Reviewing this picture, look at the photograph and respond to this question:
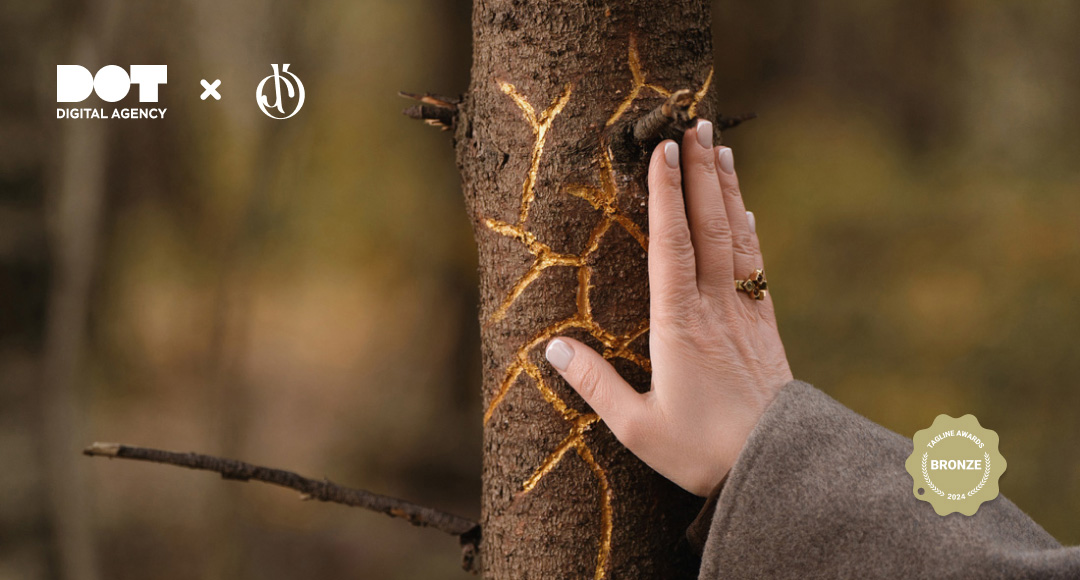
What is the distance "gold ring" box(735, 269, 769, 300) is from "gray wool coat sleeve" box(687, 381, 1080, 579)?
90 millimetres

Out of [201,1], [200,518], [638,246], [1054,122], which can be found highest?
[201,1]

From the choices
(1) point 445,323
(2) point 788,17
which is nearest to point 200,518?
(1) point 445,323

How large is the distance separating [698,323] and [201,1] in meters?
1.12

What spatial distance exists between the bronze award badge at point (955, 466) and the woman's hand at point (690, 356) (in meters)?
0.09

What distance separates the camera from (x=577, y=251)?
1.64ft

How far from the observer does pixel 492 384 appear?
543 millimetres

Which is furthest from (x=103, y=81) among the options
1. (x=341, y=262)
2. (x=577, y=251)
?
(x=577, y=251)

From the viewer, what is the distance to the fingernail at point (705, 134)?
0.46m

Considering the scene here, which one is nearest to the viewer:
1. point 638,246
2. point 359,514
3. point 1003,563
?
point 1003,563

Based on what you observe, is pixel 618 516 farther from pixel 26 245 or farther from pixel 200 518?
pixel 26 245

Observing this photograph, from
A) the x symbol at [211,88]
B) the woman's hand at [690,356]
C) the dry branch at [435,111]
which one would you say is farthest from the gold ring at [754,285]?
the x symbol at [211,88]

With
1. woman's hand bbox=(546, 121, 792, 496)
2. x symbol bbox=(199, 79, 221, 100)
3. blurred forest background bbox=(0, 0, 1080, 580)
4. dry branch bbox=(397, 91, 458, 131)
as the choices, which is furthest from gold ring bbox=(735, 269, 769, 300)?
x symbol bbox=(199, 79, 221, 100)

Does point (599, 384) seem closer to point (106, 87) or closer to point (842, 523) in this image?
point (842, 523)

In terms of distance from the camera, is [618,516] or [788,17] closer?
[618,516]
